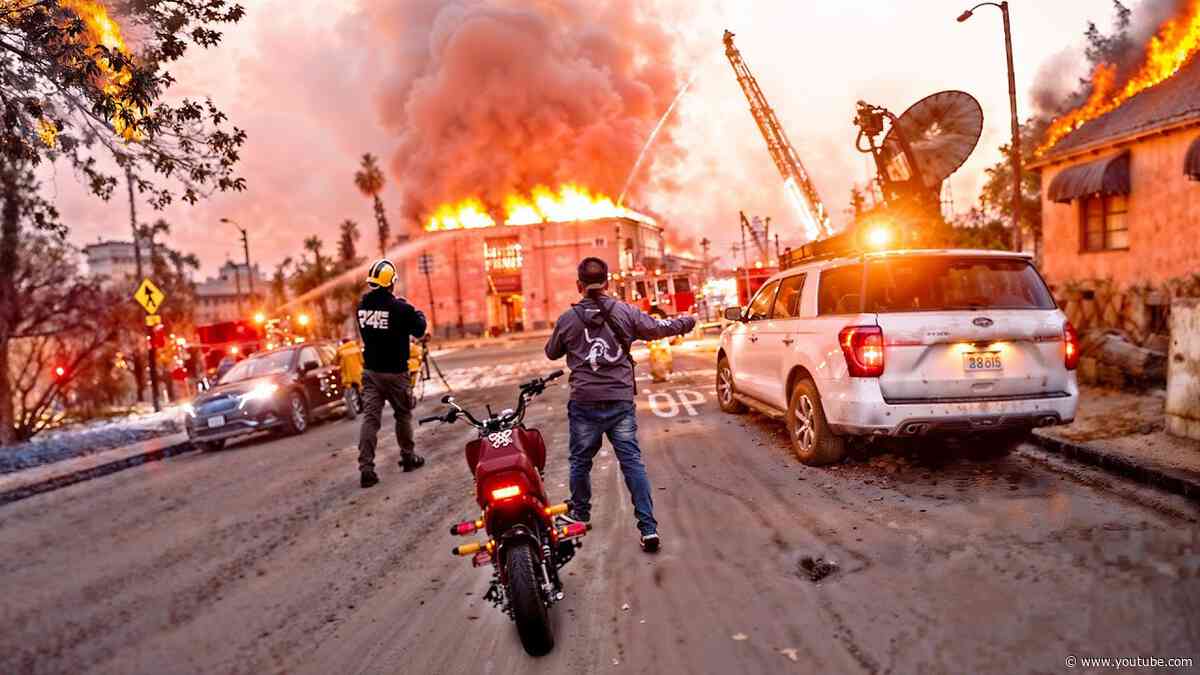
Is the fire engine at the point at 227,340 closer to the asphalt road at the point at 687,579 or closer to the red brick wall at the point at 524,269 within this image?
the asphalt road at the point at 687,579

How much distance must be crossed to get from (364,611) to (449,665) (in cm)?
102

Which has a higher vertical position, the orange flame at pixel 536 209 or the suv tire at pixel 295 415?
the orange flame at pixel 536 209

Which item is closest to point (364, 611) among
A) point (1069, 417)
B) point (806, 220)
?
point (1069, 417)

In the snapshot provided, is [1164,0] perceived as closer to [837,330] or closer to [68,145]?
[837,330]

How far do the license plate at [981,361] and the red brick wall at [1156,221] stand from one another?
11.6m

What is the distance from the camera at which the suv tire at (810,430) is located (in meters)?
5.98

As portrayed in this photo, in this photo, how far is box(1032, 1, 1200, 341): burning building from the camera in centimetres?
1324

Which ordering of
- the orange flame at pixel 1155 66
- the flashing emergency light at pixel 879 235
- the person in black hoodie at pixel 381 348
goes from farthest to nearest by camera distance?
the orange flame at pixel 1155 66, the flashing emergency light at pixel 879 235, the person in black hoodie at pixel 381 348

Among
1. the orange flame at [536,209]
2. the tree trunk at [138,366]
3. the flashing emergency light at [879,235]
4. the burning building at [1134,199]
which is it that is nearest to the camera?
the flashing emergency light at [879,235]

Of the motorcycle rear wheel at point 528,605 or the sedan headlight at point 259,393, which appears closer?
the motorcycle rear wheel at point 528,605

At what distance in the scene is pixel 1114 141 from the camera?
1433 centimetres

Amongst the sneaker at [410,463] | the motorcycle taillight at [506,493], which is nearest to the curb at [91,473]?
the sneaker at [410,463]

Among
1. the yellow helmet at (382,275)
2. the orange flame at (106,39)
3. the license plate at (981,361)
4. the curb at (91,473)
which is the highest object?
the orange flame at (106,39)

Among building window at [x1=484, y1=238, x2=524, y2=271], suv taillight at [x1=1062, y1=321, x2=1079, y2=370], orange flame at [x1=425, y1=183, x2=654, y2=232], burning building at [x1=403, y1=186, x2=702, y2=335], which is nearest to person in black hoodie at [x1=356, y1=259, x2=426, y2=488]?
suv taillight at [x1=1062, y1=321, x2=1079, y2=370]
